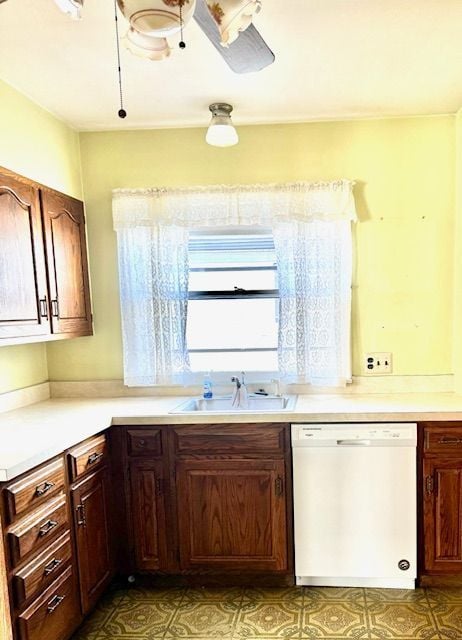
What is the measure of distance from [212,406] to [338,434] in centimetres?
80

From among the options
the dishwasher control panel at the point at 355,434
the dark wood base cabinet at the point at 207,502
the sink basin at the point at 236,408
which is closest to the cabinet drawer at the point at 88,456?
the dark wood base cabinet at the point at 207,502

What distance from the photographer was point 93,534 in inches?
83.5

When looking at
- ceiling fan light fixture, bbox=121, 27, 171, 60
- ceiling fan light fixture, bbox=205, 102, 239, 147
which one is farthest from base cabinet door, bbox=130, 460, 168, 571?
ceiling fan light fixture, bbox=121, 27, 171, 60

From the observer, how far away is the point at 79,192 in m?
2.77

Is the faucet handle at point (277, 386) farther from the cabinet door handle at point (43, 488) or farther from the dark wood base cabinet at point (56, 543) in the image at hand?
the cabinet door handle at point (43, 488)

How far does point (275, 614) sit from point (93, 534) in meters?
0.94

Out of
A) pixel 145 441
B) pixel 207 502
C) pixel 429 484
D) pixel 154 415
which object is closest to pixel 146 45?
pixel 154 415

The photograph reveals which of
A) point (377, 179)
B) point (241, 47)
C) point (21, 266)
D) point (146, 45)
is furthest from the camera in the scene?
point (377, 179)

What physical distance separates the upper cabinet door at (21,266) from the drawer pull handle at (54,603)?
107 centimetres

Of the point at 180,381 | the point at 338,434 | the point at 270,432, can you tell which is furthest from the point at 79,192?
the point at 338,434

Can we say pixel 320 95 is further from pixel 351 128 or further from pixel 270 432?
pixel 270 432

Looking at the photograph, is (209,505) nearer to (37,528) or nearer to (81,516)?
(81,516)

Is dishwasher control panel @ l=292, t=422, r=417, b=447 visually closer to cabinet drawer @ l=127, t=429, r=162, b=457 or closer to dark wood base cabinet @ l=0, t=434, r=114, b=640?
cabinet drawer @ l=127, t=429, r=162, b=457

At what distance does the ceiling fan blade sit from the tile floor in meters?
2.33
